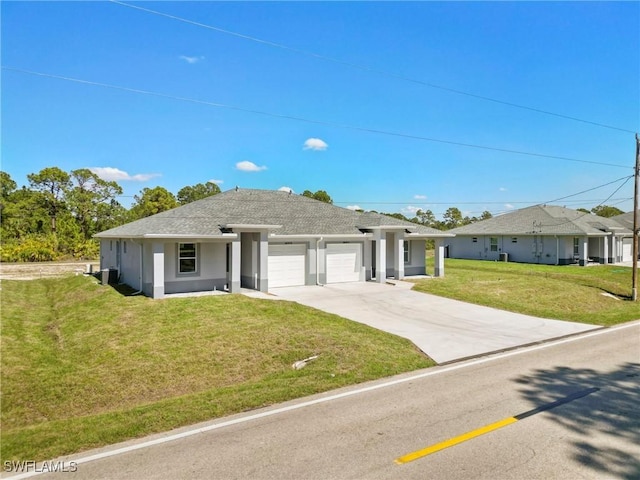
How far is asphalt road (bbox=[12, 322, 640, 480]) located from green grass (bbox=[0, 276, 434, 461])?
0.70m

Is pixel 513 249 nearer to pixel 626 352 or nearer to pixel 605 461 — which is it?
pixel 626 352

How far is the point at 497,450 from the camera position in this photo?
541cm

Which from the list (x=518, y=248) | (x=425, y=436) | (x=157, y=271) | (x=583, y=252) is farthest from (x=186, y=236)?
(x=583, y=252)

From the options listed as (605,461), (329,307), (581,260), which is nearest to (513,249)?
(581,260)

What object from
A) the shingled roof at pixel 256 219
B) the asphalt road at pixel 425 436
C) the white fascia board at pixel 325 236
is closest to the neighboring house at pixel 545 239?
the shingled roof at pixel 256 219

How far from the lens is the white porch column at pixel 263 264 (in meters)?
19.4

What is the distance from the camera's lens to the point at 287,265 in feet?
70.4

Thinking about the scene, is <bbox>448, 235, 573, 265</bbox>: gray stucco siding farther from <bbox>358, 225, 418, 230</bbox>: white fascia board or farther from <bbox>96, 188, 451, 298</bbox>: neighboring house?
<bbox>358, 225, 418, 230</bbox>: white fascia board

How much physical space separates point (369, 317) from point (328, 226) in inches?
368

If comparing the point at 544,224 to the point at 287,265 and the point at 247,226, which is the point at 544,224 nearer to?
the point at 287,265

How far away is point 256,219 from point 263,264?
2.94 meters

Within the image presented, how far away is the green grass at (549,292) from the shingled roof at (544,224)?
7253 millimetres

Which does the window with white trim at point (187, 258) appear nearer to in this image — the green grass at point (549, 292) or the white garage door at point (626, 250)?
the green grass at point (549, 292)

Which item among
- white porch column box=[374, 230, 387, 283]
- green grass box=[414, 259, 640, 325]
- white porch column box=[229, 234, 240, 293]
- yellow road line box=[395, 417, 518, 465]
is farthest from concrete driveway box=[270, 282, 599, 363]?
yellow road line box=[395, 417, 518, 465]
